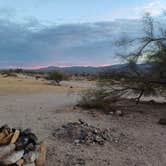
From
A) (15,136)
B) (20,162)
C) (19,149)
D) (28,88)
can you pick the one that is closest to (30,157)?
(20,162)

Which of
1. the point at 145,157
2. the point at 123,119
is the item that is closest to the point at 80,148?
the point at 145,157

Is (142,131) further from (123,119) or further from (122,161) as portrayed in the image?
(122,161)

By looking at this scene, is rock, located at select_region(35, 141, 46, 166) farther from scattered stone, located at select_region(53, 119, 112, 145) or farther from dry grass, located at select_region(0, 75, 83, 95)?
dry grass, located at select_region(0, 75, 83, 95)

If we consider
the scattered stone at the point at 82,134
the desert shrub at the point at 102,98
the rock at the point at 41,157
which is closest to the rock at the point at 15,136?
the rock at the point at 41,157

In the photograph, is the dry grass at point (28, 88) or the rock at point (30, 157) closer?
the rock at point (30, 157)

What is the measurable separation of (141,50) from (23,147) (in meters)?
10.9

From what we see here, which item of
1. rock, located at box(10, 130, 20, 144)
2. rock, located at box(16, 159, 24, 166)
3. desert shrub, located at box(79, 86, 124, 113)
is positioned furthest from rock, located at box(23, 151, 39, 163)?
desert shrub, located at box(79, 86, 124, 113)

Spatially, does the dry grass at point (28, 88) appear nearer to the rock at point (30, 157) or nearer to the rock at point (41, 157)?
the rock at point (41, 157)

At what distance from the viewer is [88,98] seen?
56.6 ft

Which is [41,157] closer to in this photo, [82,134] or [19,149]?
[19,149]

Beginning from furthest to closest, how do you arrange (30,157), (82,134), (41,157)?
(82,134)
(41,157)
(30,157)

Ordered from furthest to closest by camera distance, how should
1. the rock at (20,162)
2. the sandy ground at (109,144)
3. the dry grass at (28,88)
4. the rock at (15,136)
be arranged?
the dry grass at (28,88), the sandy ground at (109,144), the rock at (15,136), the rock at (20,162)

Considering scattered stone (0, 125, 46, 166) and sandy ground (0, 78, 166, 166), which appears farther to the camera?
sandy ground (0, 78, 166, 166)

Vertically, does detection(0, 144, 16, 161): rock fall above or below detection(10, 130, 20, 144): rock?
below
